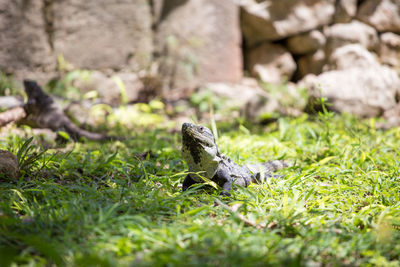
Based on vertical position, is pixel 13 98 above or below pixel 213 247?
above

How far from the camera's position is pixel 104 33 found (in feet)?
22.1

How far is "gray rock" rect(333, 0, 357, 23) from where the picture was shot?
Answer: 7.50m

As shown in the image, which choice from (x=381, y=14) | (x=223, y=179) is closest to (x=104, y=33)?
(x=223, y=179)

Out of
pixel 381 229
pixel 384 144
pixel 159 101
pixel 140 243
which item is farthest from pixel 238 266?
pixel 159 101

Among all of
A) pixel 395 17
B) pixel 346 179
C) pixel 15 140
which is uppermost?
pixel 395 17

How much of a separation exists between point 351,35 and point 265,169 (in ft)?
19.3

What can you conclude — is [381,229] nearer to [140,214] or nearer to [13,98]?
[140,214]

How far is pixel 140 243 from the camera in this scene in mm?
1624

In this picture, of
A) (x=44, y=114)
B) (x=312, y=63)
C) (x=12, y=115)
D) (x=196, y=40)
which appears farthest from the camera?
(x=312, y=63)

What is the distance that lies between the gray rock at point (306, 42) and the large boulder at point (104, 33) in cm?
352

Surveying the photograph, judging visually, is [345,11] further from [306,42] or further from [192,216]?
[192,216]

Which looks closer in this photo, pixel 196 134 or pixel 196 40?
pixel 196 134

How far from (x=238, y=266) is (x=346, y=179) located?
1751mm

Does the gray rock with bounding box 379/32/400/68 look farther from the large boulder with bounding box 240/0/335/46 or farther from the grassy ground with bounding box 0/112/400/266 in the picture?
the grassy ground with bounding box 0/112/400/266
